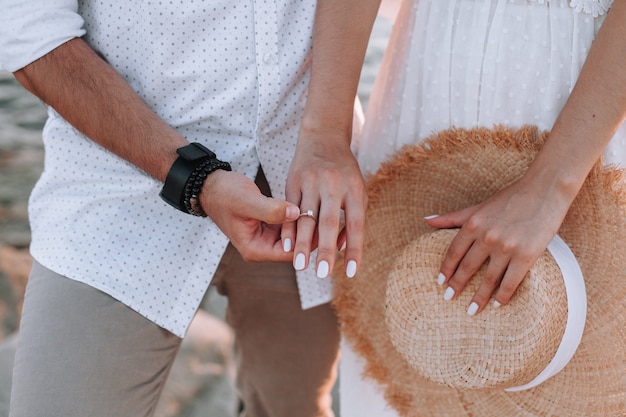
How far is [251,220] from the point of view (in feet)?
4.62

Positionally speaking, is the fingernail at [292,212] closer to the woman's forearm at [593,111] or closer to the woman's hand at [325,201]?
the woman's hand at [325,201]

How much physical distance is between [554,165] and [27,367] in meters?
1.10

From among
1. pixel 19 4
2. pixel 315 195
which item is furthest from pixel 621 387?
pixel 19 4

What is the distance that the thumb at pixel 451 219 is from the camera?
1.47m

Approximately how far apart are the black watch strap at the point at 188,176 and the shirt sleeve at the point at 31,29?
360mm

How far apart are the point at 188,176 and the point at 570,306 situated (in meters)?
0.77

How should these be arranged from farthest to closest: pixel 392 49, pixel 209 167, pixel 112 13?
1. pixel 392 49
2. pixel 112 13
3. pixel 209 167

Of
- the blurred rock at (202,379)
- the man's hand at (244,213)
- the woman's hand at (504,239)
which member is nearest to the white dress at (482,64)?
the woman's hand at (504,239)

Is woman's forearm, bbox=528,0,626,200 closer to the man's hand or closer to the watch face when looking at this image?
the man's hand

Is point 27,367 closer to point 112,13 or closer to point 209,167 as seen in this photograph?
point 209,167

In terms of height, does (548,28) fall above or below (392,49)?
above

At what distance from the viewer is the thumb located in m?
1.47

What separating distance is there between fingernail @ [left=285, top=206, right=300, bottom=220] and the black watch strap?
204 millimetres

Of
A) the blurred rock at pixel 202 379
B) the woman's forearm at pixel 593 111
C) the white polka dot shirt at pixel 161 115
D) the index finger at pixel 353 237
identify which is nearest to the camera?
the woman's forearm at pixel 593 111
